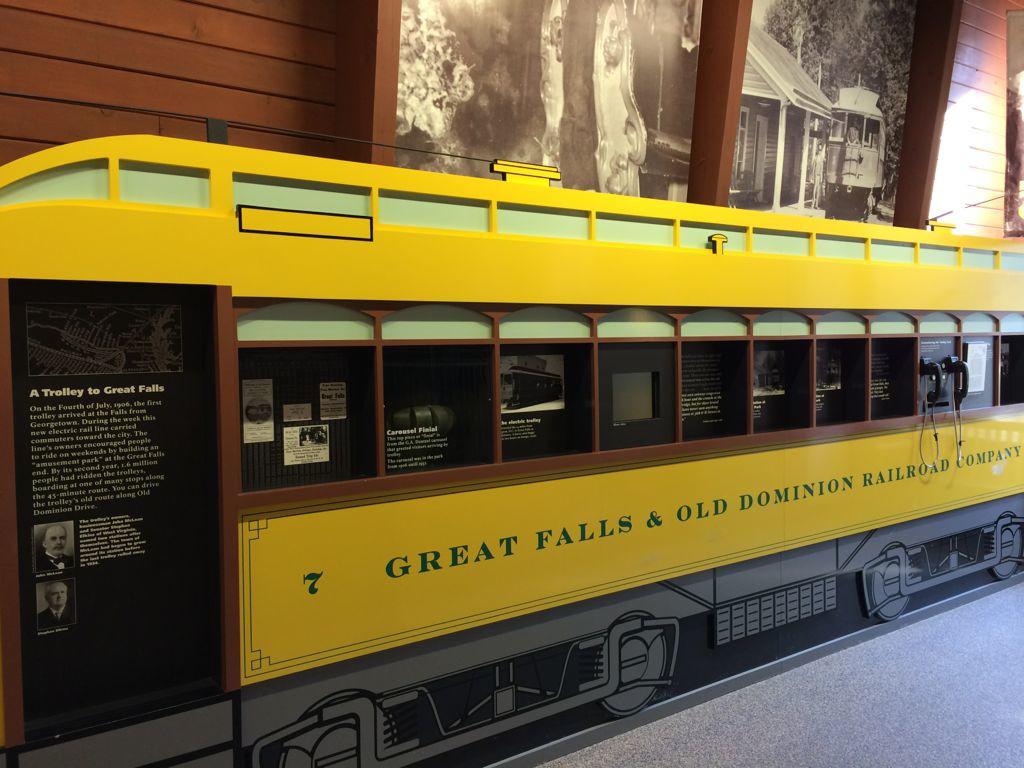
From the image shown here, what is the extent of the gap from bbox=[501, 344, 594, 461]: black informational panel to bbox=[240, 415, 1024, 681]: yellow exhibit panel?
0.57 ft

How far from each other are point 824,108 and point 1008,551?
3335 millimetres

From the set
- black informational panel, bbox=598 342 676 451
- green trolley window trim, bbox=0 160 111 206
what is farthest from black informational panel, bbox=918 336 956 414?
green trolley window trim, bbox=0 160 111 206

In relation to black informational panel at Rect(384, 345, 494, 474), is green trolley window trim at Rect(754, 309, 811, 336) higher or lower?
higher

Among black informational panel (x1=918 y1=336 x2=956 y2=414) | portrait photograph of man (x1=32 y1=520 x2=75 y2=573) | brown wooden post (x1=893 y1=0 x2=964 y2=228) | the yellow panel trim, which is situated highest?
brown wooden post (x1=893 y1=0 x2=964 y2=228)

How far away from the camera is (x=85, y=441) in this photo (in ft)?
6.56

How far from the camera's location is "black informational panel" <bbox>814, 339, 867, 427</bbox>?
3910 millimetres

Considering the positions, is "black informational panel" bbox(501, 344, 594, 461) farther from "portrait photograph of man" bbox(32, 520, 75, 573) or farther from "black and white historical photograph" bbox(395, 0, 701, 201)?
"portrait photograph of man" bbox(32, 520, 75, 573)

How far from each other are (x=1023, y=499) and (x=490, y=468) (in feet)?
14.6

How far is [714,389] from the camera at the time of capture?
347cm

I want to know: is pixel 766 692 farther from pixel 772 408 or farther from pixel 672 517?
pixel 772 408

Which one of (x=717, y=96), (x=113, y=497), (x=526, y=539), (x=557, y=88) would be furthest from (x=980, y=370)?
(x=113, y=497)

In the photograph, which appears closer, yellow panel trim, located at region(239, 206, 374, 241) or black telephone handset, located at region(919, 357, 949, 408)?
yellow panel trim, located at region(239, 206, 374, 241)

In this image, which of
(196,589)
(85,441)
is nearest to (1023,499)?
(196,589)

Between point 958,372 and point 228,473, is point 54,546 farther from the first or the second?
point 958,372
